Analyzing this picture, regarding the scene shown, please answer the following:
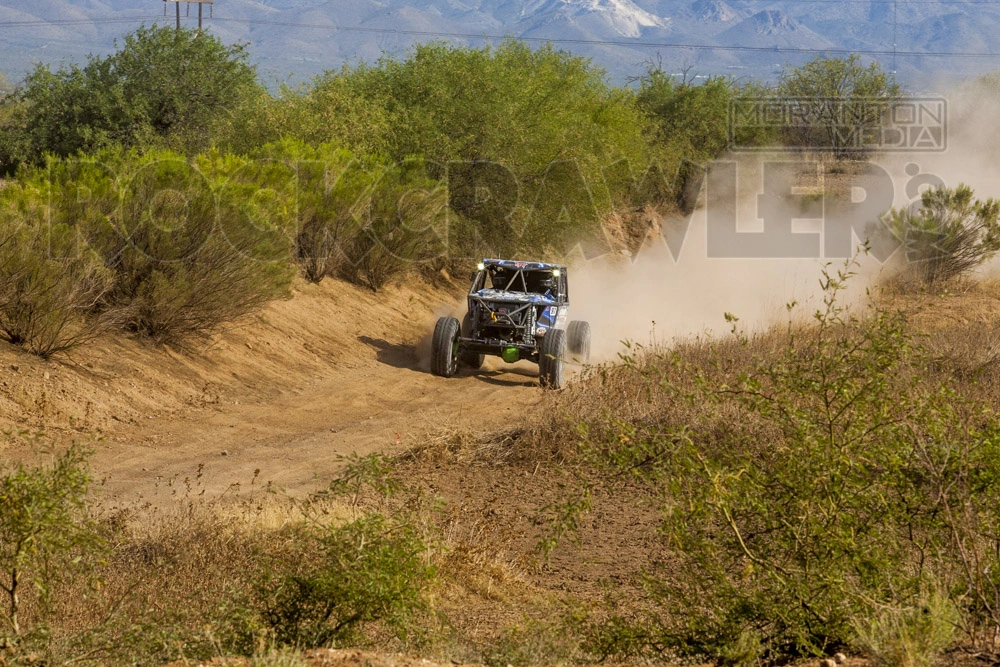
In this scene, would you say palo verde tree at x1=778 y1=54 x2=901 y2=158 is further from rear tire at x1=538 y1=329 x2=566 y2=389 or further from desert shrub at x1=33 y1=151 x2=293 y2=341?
desert shrub at x1=33 y1=151 x2=293 y2=341

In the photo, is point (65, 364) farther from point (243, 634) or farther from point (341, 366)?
point (243, 634)

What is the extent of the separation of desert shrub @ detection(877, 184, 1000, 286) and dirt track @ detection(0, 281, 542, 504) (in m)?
13.4

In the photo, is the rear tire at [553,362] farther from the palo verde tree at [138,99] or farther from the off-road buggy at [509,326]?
the palo verde tree at [138,99]

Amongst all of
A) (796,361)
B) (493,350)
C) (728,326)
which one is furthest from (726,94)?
(796,361)

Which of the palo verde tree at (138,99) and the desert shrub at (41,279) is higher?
the palo verde tree at (138,99)

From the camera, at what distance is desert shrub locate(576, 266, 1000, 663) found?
526 cm

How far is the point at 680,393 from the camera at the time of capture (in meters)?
5.56

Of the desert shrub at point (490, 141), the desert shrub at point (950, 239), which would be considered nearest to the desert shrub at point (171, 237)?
the desert shrub at point (490, 141)

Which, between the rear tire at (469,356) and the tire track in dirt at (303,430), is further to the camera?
the rear tire at (469,356)

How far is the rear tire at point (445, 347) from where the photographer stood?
17.0 m

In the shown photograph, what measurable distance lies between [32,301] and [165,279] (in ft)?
8.15

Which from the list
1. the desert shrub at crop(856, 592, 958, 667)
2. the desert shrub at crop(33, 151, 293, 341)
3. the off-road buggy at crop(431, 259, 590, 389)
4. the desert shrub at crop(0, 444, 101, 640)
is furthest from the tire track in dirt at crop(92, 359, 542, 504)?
the desert shrub at crop(856, 592, 958, 667)

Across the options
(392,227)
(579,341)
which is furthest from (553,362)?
(392,227)

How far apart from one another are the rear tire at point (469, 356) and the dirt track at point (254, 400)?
0.25 m
